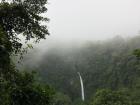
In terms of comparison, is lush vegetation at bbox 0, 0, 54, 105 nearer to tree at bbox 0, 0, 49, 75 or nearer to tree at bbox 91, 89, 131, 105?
tree at bbox 0, 0, 49, 75

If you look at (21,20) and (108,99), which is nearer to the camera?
(21,20)

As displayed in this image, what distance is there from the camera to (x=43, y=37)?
18172mm

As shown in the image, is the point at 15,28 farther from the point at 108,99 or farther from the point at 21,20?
the point at 108,99

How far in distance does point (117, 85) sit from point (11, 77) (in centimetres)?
15423

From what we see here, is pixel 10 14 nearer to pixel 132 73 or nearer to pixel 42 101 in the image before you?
pixel 42 101

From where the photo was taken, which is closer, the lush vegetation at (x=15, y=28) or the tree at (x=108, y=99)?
the lush vegetation at (x=15, y=28)

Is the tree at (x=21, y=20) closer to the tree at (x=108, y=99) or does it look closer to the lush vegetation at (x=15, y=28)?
the lush vegetation at (x=15, y=28)

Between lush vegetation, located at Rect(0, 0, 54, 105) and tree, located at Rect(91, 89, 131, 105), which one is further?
tree, located at Rect(91, 89, 131, 105)


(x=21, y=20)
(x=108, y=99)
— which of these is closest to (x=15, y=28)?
(x=21, y=20)

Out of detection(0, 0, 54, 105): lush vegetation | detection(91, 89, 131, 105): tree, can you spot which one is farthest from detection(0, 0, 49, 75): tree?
detection(91, 89, 131, 105): tree

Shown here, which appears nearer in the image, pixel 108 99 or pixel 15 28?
pixel 15 28

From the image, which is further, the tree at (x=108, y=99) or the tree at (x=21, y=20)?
the tree at (x=108, y=99)

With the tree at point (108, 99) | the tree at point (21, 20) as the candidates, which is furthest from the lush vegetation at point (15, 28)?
the tree at point (108, 99)

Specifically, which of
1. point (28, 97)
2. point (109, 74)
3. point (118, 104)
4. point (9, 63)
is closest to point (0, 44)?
point (9, 63)
